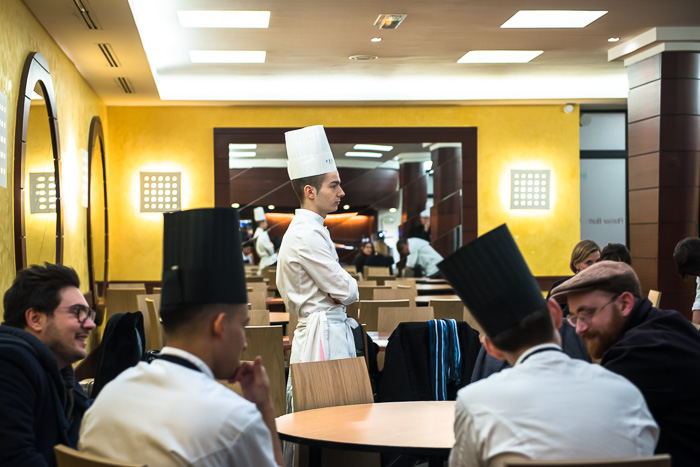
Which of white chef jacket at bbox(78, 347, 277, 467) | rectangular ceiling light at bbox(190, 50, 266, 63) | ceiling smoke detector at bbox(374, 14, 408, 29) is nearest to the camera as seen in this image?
white chef jacket at bbox(78, 347, 277, 467)

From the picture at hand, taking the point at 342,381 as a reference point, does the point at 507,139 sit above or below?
above

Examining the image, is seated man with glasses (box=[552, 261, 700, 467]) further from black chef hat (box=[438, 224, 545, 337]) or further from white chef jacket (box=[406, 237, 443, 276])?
white chef jacket (box=[406, 237, 443, 276])

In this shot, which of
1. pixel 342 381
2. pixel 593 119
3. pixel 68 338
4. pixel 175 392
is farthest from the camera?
pixel 593 119

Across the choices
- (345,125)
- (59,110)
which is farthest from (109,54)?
(345,125)

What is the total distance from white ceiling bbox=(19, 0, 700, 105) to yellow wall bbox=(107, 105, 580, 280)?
1.17ft

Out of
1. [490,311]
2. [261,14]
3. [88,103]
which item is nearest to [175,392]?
[490,311]

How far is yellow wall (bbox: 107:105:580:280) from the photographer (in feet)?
36.4

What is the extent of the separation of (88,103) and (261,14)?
9.81 ft

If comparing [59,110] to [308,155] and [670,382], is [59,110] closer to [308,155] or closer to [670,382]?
[308,155]

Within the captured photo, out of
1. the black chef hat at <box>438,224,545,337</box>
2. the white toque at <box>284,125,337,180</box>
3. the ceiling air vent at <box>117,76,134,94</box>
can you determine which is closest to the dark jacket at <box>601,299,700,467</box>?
the black chef hat at <box>438,224,545,337</box>

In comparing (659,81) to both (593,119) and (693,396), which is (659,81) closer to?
(593,119)

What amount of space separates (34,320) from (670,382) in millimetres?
1785

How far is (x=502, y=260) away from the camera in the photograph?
72.8 inches

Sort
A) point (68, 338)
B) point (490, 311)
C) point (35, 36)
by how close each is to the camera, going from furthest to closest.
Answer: point (35, 36), point (68, 338), point (490, 311)
